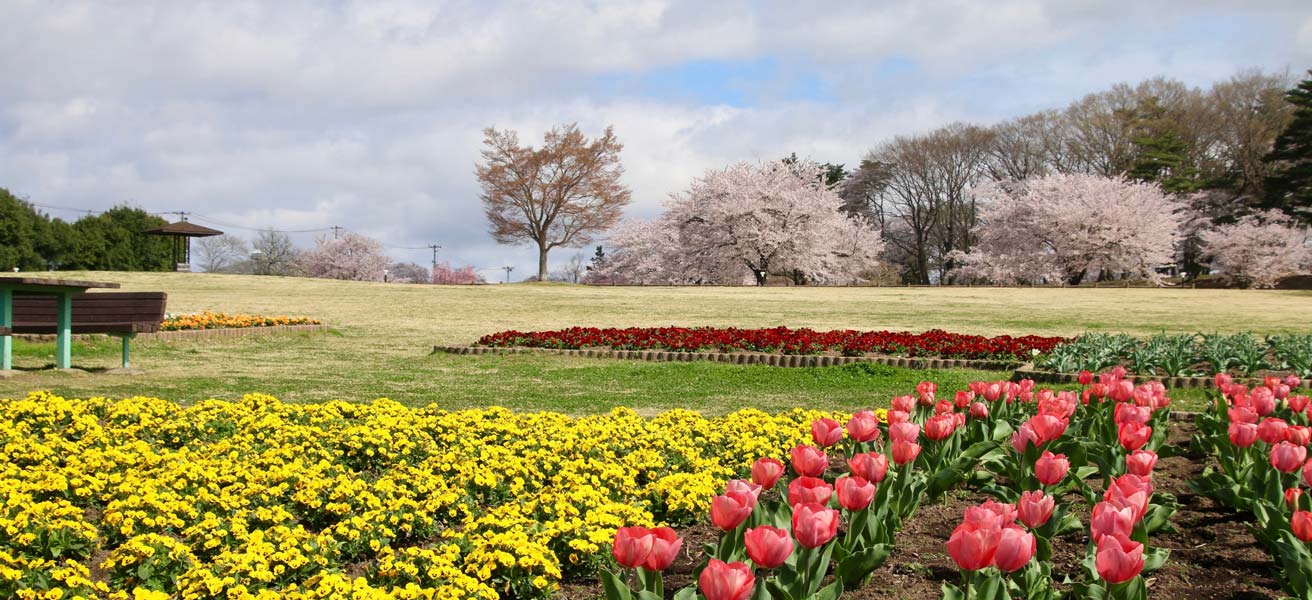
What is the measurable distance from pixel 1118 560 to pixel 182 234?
140 feet

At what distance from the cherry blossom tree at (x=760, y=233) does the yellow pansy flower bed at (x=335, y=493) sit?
39673 mm

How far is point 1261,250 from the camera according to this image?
138 ft

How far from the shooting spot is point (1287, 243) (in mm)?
42531

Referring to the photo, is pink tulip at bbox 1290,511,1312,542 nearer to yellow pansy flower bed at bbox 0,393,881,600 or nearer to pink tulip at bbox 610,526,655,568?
pink tulip at bbox 610,526,655,568

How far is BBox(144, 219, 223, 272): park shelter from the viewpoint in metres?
39.9

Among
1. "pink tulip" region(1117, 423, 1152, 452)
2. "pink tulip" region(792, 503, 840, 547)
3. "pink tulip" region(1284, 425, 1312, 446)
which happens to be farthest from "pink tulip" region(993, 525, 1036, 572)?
"pink tulip" region(1284, 425, 1312, 446)

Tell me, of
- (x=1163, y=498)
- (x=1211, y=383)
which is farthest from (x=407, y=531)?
(x=1211, y=383)

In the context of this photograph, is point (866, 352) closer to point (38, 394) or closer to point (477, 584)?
point (38, 394)

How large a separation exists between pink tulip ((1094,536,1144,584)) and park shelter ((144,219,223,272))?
42.3 metres

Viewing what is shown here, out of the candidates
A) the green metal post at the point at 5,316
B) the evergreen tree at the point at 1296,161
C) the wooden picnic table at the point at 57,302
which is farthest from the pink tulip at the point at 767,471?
the evergreen tree at the point at 1296,161

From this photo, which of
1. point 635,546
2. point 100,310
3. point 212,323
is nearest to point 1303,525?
point 635,546

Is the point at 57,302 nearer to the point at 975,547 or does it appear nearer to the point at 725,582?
the point at 725,582

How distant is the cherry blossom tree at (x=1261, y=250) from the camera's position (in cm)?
4159

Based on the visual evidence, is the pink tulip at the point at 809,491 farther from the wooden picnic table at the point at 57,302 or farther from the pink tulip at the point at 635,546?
the wooden picnic table at the point at 57,302
